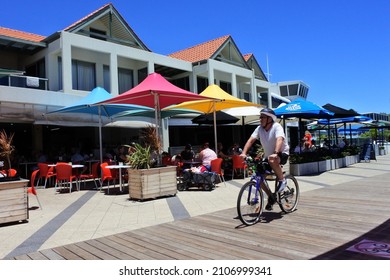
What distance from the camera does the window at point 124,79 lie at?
18328 millimetres

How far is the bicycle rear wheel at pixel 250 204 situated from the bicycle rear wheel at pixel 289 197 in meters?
0.57

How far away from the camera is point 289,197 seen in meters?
6.08

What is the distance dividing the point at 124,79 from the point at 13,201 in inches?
519

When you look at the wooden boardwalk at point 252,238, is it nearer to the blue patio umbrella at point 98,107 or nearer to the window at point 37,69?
the blue patio umbrella at point 98,107

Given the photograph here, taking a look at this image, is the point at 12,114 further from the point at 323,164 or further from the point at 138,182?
the point at 323,164

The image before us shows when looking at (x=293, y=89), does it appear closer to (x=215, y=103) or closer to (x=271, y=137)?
(x=215, y=103)

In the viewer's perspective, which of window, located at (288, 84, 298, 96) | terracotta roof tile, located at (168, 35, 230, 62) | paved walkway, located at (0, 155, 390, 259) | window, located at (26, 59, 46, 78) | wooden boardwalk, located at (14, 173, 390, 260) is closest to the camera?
wooden boardwalk, located at (14, 173, 390, 260)

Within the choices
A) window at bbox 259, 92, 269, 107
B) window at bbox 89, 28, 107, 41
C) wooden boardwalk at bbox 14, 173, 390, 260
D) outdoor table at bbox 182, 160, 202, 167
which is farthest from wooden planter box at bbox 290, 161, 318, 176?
window at bbox 259, 92, 269, 107

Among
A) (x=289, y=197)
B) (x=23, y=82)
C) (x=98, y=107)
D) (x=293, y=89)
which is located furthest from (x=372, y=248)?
(x=293, y=89)

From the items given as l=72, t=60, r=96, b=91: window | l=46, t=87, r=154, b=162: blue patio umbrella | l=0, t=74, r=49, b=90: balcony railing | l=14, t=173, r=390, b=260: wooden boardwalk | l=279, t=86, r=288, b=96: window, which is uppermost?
l=279, t=86, r=288, b=96: window

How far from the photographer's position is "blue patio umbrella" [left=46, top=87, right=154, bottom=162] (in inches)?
440

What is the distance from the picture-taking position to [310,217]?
18.9 feet

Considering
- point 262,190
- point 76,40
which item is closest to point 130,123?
point 76,40

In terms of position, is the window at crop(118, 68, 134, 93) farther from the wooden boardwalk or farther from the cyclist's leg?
the cyclist's leg
